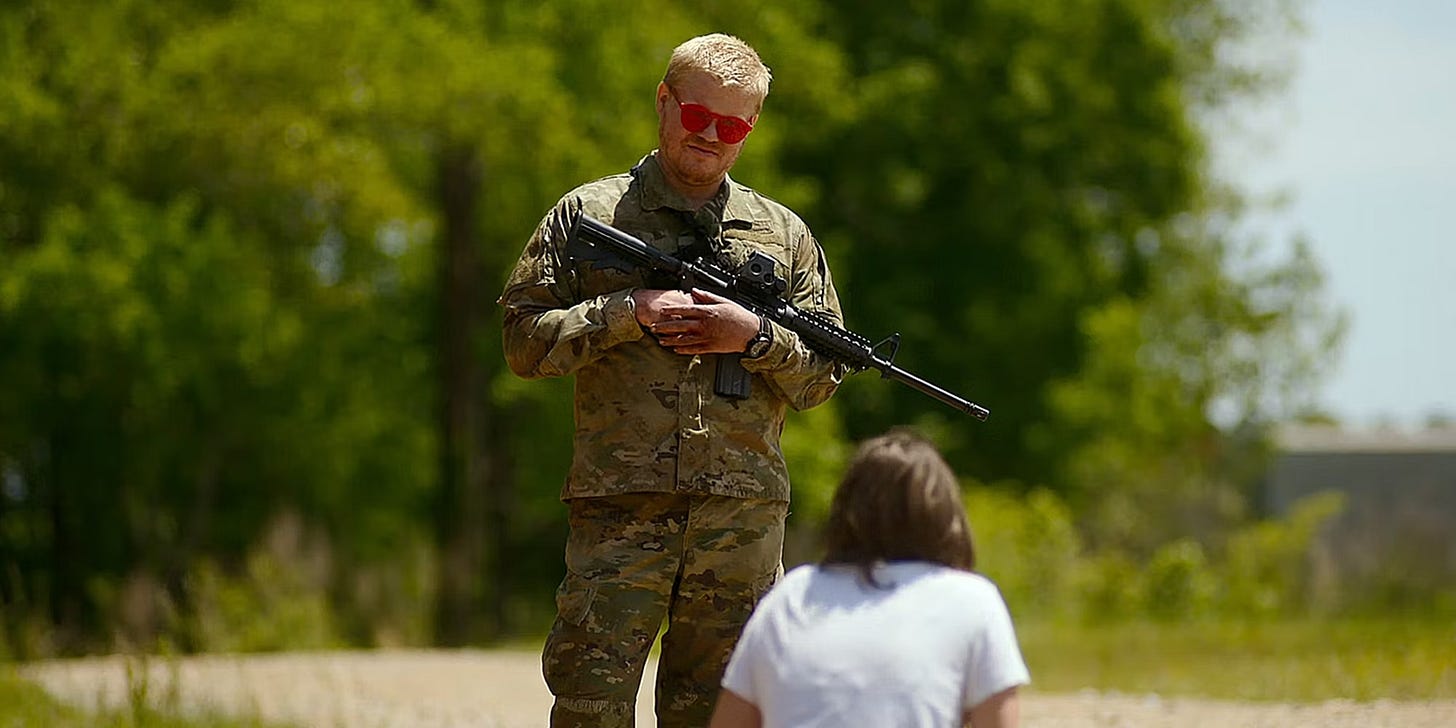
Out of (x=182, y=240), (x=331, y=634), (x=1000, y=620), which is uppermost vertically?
(x=182, y=240)

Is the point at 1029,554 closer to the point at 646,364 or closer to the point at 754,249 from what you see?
the point at 754,249

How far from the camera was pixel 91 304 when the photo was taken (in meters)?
18.3

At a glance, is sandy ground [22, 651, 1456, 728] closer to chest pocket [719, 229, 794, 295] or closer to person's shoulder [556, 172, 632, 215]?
person's shoulder [556, 172, 632, 215]

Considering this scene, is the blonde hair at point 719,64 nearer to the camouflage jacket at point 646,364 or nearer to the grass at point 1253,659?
the camouflage jacket at point 646,364

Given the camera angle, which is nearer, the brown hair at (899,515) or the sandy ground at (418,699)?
the brown hair at (899,515)

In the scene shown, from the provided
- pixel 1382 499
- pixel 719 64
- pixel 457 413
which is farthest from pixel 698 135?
pixel 1382 499

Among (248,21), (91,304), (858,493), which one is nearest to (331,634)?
(91,304)

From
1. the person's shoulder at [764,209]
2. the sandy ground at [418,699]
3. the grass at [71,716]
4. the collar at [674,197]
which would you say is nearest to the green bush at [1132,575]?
the sandy ground at [418,699]

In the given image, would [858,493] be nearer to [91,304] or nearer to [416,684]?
[416,684]

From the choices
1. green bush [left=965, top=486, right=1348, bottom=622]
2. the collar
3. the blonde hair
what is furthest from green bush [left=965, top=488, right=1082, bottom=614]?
the blonde hair

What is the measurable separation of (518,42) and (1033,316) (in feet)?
32.2

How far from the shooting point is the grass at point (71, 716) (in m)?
7.89

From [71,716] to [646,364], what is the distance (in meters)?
4.94

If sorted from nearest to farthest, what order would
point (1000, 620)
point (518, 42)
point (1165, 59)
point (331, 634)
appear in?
point (1000, 620) < point (331, 634) < point (518, 42) < point (1165, 59)
